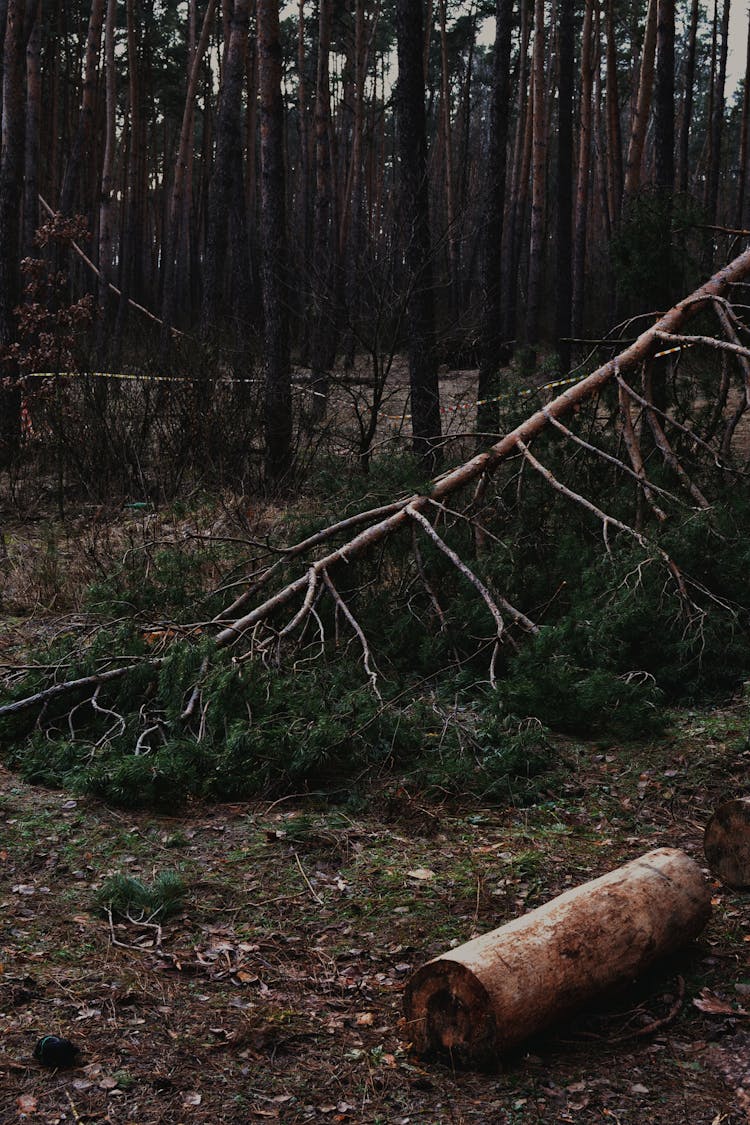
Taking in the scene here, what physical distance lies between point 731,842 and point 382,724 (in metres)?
1.77

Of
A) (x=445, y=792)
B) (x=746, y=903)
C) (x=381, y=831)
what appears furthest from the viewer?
(x=445, y=792)

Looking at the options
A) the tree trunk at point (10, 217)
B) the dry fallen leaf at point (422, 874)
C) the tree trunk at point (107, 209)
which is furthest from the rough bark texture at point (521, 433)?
the tree trunk at point (107, 209)

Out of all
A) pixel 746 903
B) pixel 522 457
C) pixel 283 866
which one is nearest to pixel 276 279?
pixel 522 457

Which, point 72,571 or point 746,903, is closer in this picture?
point 746,903

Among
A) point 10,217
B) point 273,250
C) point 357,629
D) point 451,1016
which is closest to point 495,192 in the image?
point 273,250

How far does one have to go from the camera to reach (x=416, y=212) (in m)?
9.59

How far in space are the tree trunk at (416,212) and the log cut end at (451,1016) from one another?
21.8ft

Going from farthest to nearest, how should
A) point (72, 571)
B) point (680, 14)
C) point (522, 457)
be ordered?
point (680, 14), point (72, 571), point (522, 457)

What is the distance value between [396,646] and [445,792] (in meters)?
1.52

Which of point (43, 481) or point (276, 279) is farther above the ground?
point (276, 279)

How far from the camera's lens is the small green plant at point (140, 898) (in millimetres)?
3830

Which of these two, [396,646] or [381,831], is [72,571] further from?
[381,831]

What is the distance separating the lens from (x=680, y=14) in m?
38.6

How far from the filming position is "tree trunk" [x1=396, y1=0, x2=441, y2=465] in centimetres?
950
